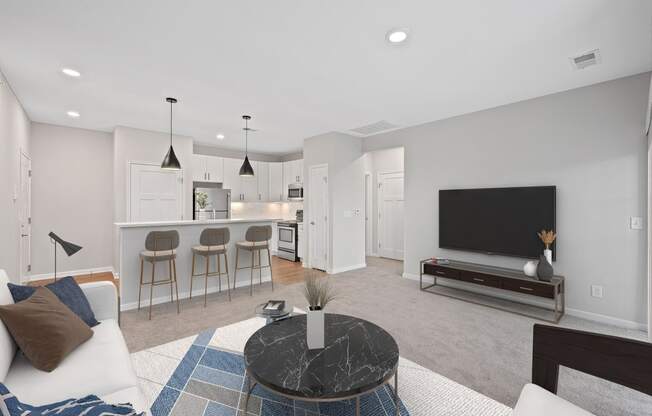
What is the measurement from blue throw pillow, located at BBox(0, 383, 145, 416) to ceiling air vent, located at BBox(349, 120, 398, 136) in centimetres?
463

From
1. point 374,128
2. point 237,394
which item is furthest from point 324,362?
point 374,128

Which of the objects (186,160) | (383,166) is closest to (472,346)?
(383,166)

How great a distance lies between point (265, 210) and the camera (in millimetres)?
8117

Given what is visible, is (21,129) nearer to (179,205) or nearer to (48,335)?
(179,205)

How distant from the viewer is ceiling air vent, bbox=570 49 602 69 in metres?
2.69

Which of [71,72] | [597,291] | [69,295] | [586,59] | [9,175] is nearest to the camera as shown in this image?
[69,295]

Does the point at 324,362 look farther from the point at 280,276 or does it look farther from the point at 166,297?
the point at 280,276

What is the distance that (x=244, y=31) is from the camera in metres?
2.35

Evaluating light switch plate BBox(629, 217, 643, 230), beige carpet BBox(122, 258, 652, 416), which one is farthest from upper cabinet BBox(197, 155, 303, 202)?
light switch plate BBox(629, 217, 643, 230)

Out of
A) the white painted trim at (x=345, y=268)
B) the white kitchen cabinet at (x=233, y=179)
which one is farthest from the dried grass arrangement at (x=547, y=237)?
the white kitchen cabinet at (x=233, y=179)

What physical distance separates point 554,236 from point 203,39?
13.6 ft

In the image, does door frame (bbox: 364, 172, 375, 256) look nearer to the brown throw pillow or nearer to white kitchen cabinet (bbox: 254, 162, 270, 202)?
white kitchen cabinet (bbox: 254, 162, 270, 202)

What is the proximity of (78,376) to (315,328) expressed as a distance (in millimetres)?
1232

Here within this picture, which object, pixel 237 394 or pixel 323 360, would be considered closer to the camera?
pixel 323 360
